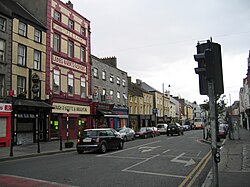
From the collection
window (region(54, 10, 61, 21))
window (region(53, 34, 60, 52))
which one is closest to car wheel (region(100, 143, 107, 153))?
window (region(53, 34, 60, 52))

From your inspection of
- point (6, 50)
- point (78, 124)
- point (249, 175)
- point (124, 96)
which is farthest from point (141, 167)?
point (124, 96)

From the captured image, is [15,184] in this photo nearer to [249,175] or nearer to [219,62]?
[219,62]

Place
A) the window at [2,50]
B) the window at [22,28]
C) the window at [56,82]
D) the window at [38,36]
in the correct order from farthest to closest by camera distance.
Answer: the window at [56,82] → the window at [38,36] → the window at [22,28] → the window at [2,50]

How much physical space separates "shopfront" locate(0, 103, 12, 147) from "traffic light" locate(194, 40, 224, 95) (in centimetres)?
1868

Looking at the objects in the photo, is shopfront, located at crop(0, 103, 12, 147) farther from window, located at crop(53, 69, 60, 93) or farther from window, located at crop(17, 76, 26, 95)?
window, located at crop(53, 69, 60, 93)

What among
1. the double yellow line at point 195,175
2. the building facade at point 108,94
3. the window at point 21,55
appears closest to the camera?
the double yellow line at point 195,175

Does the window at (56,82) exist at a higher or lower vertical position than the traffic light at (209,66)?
higher

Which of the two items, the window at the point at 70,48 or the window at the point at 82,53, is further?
the window at the point at 82,53

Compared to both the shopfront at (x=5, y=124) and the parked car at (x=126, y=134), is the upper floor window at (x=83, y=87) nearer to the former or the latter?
the parked car at (x=126, y=134)

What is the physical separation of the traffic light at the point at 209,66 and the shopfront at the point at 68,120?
813 inches

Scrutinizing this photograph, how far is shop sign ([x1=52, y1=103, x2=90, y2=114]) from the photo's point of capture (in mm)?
27798

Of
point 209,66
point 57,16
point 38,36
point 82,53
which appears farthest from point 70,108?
point 209,66

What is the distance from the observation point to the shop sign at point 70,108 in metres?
27.8

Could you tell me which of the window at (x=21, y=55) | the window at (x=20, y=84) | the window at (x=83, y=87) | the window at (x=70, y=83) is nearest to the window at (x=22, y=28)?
the window at (x=21, y=55)
